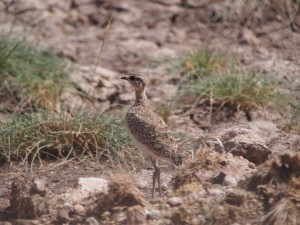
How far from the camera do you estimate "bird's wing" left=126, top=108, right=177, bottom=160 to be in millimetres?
6707

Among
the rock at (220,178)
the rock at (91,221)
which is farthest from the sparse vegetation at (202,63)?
the rock at (91,221)

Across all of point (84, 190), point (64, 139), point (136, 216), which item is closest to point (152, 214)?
point (136, 216)

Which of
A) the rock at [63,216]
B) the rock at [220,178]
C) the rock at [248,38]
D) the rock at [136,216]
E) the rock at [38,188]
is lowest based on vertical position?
the rock at [63,216]

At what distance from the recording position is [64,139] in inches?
307

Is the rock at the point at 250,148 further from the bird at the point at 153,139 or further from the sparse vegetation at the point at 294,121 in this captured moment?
the sparse vegetation at the point at 294,121

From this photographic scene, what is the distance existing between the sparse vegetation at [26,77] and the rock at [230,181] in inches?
119

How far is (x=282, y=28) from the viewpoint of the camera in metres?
10.3

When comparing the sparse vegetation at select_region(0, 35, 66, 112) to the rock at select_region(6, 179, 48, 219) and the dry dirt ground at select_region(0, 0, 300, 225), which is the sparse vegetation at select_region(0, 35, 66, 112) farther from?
the rock at select_region(6, 179, 48, 219)

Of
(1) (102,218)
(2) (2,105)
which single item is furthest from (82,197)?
(2) (2,105)

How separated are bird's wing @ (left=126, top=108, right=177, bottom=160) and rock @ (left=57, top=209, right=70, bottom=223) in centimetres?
91

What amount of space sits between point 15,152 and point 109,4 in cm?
406

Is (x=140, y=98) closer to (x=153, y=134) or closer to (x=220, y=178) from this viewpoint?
(x=153, y=134)

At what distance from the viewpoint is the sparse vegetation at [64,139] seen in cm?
773

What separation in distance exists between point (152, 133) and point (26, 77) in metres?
3.04
